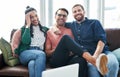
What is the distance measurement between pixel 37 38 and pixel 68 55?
0.55m

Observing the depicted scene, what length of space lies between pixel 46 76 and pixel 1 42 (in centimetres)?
109

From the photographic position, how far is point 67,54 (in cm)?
237

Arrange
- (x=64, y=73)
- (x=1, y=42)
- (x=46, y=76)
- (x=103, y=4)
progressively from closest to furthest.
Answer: (x=46, y=76) < (x=64, y=73) < (x=1, y=42) < (x=103, y=4)

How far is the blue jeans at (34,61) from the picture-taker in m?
2.31

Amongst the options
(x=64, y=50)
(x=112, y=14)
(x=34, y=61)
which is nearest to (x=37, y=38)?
(x=34, y=61)

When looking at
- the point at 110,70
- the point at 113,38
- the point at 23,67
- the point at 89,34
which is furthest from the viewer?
the point at 113,38

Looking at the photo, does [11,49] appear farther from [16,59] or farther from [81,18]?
[81,18]

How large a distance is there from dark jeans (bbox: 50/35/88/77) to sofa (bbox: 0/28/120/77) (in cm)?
35

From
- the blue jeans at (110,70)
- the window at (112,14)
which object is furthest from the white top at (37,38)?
the window at (112,14)

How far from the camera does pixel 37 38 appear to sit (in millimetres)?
2719

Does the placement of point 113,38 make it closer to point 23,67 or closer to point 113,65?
point 113,65

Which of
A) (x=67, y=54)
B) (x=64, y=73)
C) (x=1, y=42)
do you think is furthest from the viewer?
(x=1, y=42)

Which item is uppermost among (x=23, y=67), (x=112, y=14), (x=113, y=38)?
(x=112, y=14)

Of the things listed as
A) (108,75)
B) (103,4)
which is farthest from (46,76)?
(103,4)
